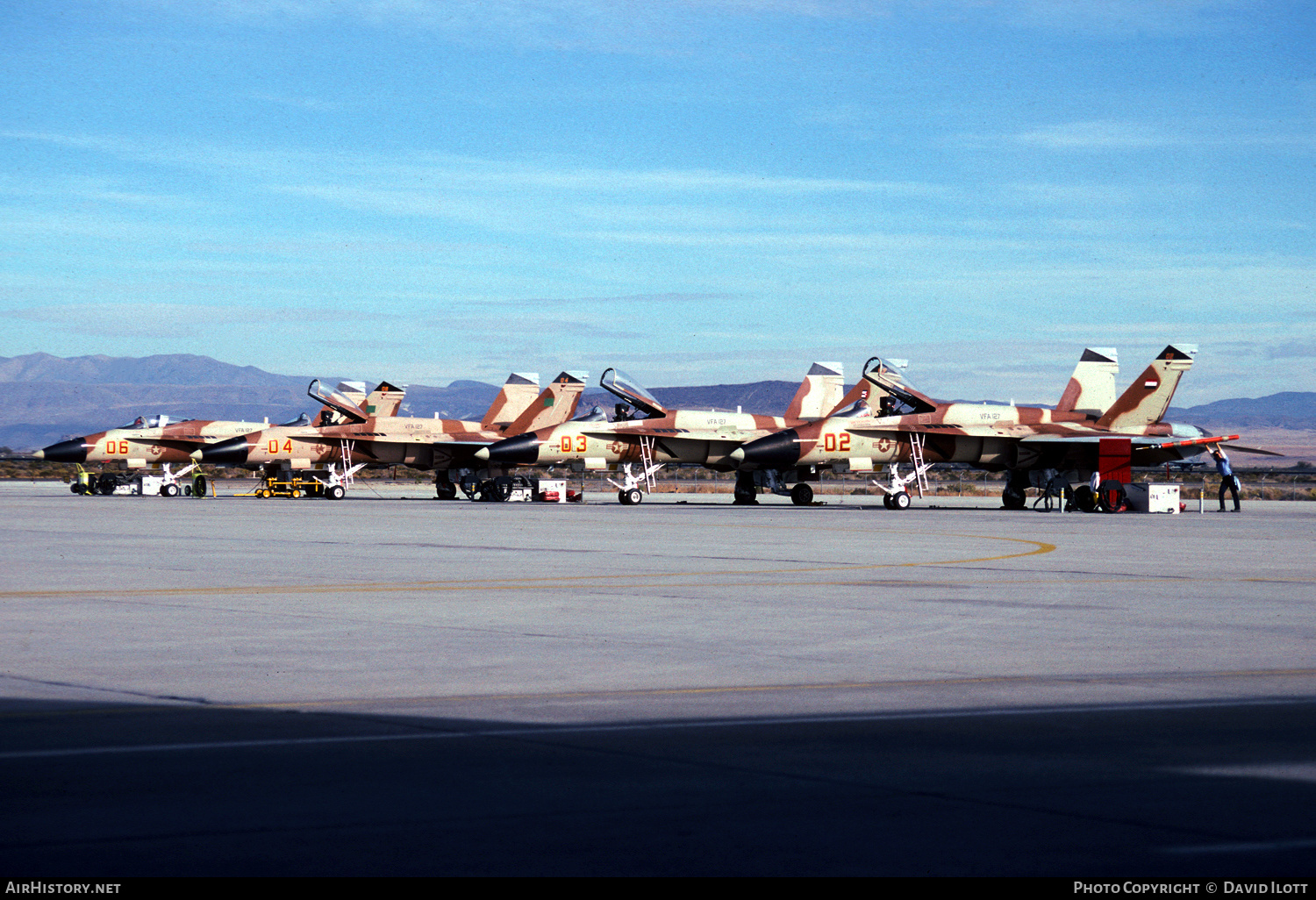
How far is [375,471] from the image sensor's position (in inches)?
4451

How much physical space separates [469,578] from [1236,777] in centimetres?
1143

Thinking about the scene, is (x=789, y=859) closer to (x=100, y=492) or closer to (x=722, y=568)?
(x=722, y=568)

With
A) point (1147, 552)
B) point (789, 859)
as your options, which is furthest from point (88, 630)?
point (1147, 552)

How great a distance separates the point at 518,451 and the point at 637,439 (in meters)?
4.95

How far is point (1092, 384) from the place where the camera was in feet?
155

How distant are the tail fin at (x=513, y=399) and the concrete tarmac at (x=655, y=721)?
139 ft

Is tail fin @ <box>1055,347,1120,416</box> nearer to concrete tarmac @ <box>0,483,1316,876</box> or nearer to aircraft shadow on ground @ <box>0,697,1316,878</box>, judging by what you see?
concrete tarmac @ <box>0,483,1316,876</box>

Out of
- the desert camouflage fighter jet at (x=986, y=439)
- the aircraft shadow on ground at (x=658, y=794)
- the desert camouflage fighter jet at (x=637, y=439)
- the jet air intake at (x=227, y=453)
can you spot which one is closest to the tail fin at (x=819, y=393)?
the desert camouflage fighter jet at (x=637, y=439)

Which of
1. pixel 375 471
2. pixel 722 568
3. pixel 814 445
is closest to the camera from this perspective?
pixel 722 568

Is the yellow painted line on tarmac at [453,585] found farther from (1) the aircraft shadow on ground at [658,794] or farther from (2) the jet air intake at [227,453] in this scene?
(2) the jet air intake at [227,453]

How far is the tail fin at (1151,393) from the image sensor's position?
45.8 meters

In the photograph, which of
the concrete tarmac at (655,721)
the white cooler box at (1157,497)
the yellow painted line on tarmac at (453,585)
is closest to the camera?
the concrete tarmac at (655,721)

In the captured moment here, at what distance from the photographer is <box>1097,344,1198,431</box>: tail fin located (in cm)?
4584

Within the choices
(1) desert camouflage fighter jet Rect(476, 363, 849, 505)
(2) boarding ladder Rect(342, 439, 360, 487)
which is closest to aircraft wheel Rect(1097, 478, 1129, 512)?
(1) desert camouflage fighter jet Rect(476, 363, 849, 505)
